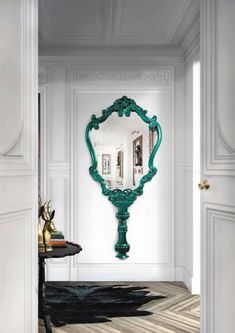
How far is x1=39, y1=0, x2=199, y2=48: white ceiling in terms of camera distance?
3.66m

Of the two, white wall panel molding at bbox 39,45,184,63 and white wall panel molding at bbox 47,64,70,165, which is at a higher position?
white wall panel molding at bbox 39,45,184,63

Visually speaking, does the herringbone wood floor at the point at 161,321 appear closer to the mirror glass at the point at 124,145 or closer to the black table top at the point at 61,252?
the black table top at the point at 61,252

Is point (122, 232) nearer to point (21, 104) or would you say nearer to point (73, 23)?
point (73, 23)

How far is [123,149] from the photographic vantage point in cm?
490

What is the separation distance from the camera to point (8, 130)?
1914 mm

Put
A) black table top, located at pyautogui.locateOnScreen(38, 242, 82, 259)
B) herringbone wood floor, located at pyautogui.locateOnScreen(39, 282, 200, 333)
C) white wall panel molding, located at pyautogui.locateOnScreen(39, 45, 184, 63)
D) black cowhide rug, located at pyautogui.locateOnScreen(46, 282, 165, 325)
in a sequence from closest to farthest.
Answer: black table top, located at pyautogui.locateOnScreen(38, 242, 82, 259) < herringbone wood floor, located at pyautogui.locateOnScreen(39, 282, 200, 333) < black cowhide rug, located at pyautogui.locateOnScreen(46, 282, 165, 325) < white wall panel molding, located at pyautogui.locateOnScreen(39, 45, 184, 63)

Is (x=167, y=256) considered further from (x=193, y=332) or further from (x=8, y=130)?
(x=8, y=130)

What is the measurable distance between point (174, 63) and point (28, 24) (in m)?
2.95

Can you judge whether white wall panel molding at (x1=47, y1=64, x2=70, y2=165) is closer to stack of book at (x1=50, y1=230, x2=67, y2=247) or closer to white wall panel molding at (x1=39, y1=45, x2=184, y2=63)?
white wall panel molding at (x1=39, y1=45, x2=184, y2=63)

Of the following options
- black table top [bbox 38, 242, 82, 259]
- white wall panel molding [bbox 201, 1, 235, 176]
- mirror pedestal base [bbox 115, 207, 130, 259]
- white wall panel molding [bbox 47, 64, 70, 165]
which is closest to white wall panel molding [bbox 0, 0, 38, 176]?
white wall panel molding [bbox 201, 1, 235, 176]

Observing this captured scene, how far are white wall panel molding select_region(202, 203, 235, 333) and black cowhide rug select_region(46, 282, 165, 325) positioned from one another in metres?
1.46

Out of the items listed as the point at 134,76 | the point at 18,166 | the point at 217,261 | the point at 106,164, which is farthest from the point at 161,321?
the point at 134,76

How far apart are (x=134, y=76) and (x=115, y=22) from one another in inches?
35.9

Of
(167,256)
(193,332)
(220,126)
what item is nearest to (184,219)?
(167,256)
